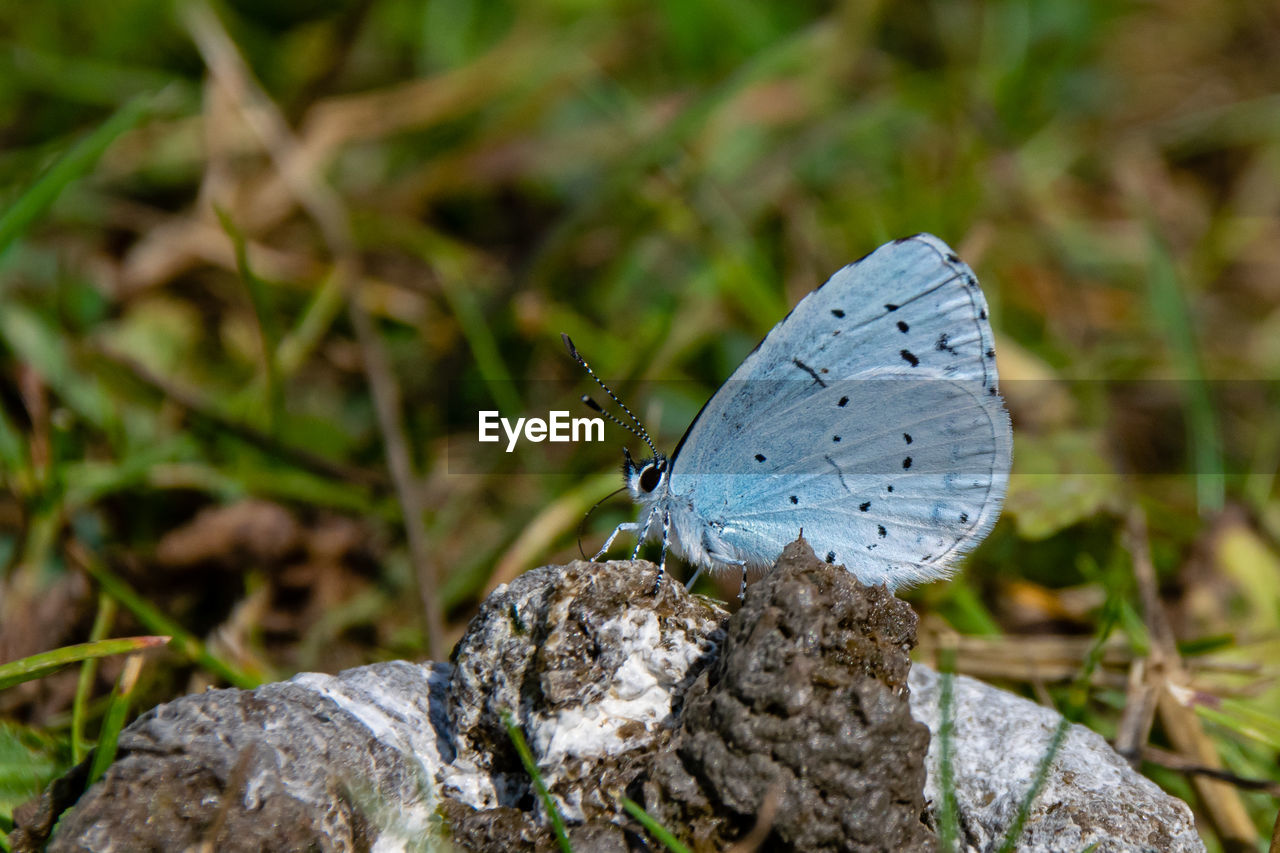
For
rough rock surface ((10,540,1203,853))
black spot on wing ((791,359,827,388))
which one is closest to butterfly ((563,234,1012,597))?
black spot on wing ((791,359,827,388))

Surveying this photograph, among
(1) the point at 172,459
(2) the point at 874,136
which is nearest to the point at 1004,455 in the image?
(1) the point at 172,459

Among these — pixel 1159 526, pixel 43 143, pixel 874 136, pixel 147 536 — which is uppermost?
pixel 43 143

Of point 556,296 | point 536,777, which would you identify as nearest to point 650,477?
point 536,777

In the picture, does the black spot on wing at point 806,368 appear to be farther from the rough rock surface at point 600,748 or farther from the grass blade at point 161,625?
the grass blade at point 161,625

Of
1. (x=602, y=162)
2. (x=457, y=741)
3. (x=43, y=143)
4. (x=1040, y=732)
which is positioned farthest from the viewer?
(x=602, y=162)

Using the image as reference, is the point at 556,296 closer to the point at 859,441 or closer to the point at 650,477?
the point at 650,477

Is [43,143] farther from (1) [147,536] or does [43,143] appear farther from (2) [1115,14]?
(2) [1115,14]

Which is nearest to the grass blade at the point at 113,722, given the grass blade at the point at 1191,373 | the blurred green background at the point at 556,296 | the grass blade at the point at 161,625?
the blurred green background at the point at 556,296
